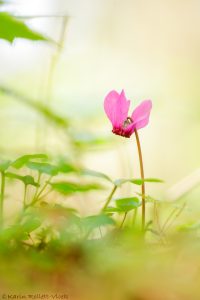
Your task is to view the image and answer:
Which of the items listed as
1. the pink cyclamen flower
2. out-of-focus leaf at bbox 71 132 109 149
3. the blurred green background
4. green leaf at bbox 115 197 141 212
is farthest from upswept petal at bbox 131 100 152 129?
the blurred green background

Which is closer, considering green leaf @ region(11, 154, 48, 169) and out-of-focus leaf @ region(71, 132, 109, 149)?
green leaf @ region(11, 154, 48, 169)

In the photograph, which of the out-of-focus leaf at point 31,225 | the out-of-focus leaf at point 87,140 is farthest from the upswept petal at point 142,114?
the out-of-focus leaf at point 87,140

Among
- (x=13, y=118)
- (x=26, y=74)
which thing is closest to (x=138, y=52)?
(x=26, y=74)

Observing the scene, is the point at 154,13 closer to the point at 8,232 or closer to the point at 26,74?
the point at 26,74

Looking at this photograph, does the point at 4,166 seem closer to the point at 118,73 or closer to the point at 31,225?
the point at 31,225

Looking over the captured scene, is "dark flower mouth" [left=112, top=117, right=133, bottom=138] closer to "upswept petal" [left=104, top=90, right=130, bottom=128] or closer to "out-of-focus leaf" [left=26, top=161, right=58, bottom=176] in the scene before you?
"upswept petal" [left=104, top=90, right=130, bottom=128]

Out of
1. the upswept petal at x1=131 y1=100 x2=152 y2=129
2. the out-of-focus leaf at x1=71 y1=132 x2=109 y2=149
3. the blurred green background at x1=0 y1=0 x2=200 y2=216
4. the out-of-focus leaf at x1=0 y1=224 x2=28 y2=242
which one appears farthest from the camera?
the blurred green background at x1=0 y1=0 x2=200 y2=216

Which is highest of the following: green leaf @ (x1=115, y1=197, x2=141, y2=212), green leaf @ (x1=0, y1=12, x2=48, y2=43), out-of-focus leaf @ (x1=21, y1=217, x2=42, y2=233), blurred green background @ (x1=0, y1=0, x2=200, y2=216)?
blurred green background @ (x1=0, y1=0, x2=200, y2=216)

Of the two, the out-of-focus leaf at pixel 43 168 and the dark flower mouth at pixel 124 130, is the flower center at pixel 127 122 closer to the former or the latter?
the dark flower mouth at pixel 124 130
